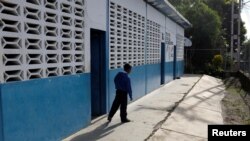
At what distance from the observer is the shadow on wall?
282 inches

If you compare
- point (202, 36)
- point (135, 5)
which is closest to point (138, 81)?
point (135, 5)

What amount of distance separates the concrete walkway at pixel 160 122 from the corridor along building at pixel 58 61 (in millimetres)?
544

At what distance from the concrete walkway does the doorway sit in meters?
0.51

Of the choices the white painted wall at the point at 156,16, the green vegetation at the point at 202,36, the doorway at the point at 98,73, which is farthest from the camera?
the green vegetation at the point at 202,36

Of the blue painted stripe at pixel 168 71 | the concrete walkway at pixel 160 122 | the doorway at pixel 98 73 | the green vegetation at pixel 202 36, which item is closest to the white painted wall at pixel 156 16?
the blue painted stripe at pixel 168 71

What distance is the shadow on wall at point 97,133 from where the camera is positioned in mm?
7152

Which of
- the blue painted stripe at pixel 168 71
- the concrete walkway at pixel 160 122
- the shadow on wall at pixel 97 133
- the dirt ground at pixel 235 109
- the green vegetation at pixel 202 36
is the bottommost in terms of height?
the dirt ground at pixel 235 109

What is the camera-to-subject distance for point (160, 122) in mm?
9016

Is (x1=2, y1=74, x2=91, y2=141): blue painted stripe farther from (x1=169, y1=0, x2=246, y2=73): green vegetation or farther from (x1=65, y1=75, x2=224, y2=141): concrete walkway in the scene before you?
(x1=169, y1=0, x2=246, y2=73): green vegetation

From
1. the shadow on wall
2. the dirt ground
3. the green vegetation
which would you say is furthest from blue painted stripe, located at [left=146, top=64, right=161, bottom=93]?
the green vegetation

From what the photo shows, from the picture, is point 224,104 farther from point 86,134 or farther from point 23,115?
point 23,115

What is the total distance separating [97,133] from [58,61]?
193cm

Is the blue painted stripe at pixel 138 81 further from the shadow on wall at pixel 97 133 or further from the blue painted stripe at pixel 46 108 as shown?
the blue painted stripe at pixel 46 108

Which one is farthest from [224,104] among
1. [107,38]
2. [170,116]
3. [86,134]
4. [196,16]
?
[196,16]
